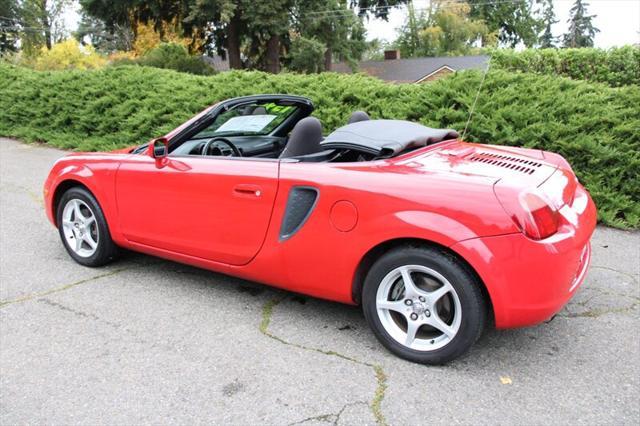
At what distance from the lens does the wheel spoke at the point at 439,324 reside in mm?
2734

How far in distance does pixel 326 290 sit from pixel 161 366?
1.00 metres

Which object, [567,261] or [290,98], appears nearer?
[567,261]

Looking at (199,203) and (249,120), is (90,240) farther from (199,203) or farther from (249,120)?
(249,120)

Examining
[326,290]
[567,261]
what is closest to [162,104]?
[326,290]

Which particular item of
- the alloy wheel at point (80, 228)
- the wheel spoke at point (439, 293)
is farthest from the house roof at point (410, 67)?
the wheel spoke at point (439, 293)

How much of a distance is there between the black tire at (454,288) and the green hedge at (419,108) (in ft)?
11.2

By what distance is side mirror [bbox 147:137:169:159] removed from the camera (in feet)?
12.3

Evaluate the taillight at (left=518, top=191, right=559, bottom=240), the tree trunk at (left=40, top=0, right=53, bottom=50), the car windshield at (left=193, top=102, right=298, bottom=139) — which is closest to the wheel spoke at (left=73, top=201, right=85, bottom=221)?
the car windshield at (left=193, top=102, right=298, bottom=139)

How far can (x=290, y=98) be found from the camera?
4.16m

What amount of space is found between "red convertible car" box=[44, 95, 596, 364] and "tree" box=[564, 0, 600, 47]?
82.4 meters

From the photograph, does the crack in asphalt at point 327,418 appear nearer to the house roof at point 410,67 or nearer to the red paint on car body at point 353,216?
the red paint on car body at point 353,216

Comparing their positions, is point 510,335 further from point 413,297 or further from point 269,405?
point 269,405

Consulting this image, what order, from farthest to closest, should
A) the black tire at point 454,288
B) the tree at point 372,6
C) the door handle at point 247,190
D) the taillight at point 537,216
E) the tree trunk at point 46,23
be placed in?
the tree trunk at point 46,23 < the tree at point 372,6 < the door handle at point 247,190 < the black tire at point 454,288 < the taillight at point 537,216

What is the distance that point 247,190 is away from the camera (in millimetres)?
3273
